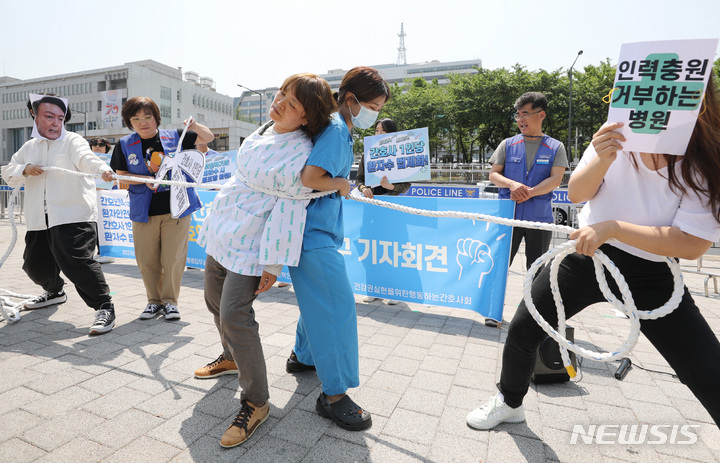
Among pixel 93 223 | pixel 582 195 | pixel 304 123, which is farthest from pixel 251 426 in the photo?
pixel 93 223

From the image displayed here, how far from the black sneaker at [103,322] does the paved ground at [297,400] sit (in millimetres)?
81

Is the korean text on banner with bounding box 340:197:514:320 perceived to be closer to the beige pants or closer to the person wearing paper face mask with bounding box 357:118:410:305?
the person wearing paper face mask with bounding box 357:118:410:305

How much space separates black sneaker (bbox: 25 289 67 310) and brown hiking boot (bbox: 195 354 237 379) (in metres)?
2.57

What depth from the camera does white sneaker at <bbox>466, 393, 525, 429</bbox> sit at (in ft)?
7.20

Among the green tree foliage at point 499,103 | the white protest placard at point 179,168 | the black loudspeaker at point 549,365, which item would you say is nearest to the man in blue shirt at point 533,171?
the black loudspeaker at point 549,365

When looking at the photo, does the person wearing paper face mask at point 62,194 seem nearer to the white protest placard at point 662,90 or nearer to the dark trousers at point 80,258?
the dark trousers at point 80,258

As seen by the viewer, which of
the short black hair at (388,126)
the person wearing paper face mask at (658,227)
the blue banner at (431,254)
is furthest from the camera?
the short black hair at (388,126)

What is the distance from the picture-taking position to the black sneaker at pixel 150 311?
3.93 metres

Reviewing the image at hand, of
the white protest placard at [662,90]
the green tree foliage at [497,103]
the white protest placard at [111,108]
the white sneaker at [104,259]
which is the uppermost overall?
the white protest placard at [111,108]

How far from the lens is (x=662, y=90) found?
1.41 metres

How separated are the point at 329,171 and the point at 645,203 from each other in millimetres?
1329

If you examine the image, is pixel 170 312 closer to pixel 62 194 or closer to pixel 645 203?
pixel 62 194

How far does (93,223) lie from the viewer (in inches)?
153

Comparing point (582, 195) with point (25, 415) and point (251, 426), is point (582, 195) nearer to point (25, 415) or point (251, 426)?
point (251, 426)
